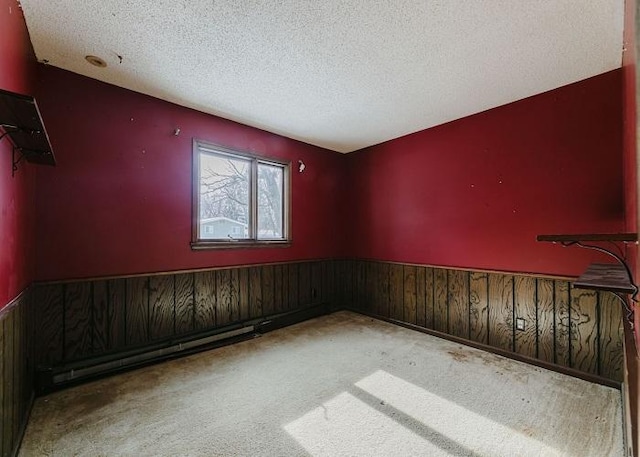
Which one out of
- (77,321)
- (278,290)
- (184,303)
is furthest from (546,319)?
(77,321)

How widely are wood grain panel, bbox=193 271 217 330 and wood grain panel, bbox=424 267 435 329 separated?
2543 mm

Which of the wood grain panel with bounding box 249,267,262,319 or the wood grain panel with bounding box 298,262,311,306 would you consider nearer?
the wood grain panel with bounding box 249,267,262,319

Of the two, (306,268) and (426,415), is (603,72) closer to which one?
(426,415)

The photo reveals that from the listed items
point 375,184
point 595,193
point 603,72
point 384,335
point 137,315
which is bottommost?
point 384,335

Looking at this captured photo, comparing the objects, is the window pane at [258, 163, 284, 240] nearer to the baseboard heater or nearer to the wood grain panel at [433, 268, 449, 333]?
the baseboard heater

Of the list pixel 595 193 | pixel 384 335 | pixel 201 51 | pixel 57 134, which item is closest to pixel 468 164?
pixel 595 193

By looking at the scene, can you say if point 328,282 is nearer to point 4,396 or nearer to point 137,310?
point 137,310

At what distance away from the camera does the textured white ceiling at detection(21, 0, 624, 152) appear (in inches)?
65.7

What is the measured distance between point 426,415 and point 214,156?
3189 mm

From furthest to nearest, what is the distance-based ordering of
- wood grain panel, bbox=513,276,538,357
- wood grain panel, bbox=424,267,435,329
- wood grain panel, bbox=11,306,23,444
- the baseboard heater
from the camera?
wood grain panel, bbox=424,267,435,329 → wood grain panel, bbox=513,276,538,357 → the baseboard heater → wood grain panel, bbox=11,306,23,444

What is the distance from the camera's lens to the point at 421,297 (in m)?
3.50

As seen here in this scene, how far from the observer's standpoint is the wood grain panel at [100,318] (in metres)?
2.36

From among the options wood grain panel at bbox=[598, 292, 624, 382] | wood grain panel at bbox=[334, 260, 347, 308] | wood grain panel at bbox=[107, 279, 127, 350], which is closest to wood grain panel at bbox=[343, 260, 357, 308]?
wood grain panel at bbox=[334, 260, 347, 308]

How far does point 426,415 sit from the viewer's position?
1.86 meters
